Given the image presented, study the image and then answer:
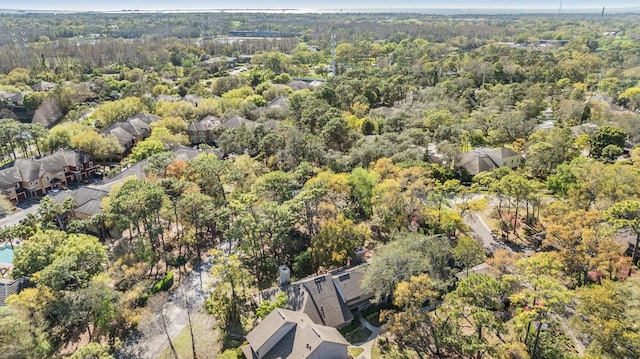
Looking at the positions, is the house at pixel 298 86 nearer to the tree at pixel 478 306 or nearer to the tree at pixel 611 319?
the tree at pixel 478 306

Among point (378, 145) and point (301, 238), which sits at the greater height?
point (378, 145)

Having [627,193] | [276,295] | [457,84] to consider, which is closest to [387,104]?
[457,84]

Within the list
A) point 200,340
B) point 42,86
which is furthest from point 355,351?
point 42,86

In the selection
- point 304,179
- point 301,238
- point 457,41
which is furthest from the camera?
point 457,41

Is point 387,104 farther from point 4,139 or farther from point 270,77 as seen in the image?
point 4,139

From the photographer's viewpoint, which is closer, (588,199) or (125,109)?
(588,199)

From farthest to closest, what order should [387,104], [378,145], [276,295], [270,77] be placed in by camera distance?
1. [270,77]
2. [387,104]
3. [378,145]
4. [276,295]

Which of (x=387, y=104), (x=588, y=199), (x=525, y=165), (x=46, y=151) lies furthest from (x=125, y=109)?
(x=588, y=199)
